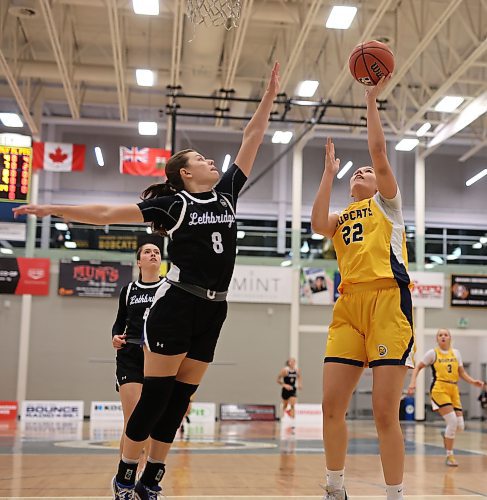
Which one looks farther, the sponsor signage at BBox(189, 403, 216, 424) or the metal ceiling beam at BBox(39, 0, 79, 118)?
the sponsor signage at BBox(189, 403, 216, 424)

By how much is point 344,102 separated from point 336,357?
18915 mm

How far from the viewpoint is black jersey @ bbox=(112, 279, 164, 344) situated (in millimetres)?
5551

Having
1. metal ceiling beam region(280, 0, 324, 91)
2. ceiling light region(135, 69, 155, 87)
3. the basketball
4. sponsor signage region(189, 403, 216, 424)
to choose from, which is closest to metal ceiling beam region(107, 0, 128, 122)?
ceiling light region(135, 69, 155, 87)

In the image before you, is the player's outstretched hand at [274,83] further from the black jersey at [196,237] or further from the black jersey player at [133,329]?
the black jersey player at [133,329]

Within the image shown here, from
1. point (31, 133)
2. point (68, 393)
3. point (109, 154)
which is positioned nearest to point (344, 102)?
point (109, 154)

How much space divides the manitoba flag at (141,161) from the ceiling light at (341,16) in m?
6.13

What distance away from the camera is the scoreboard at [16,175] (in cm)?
1445

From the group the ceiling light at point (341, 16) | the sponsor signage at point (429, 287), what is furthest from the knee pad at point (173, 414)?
the sponsor signage at point (429, 287)

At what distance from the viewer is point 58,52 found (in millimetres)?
16578

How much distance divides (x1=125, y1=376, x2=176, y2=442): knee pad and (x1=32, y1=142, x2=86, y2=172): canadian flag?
15413 mm

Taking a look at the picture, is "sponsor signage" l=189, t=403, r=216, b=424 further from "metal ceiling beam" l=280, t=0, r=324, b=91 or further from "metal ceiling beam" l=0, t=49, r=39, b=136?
"metal ceiling beam" l=0, t=49, r=39, b=136

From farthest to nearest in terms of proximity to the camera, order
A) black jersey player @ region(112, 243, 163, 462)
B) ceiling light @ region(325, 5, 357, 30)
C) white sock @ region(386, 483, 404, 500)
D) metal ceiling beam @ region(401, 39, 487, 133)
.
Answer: metal ceiling beam @ region(401, 39, 487, 133) < ceiling light @ region(325, 5, 357, 30) < black jersey player @ region(112, 243, 163, 462) < white sock @ region(386, 483, 404, 500)

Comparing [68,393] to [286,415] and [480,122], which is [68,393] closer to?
[286,415]

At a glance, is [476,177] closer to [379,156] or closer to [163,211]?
[379,156]
